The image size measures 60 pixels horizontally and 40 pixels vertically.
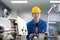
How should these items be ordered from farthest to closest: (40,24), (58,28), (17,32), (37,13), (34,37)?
→ (58,28), (40,24), (37,13), (17,32), (34,37)

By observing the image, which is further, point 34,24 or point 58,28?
point 58,28

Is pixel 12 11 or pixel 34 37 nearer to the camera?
pixel 34 37

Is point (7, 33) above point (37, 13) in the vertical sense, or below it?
below

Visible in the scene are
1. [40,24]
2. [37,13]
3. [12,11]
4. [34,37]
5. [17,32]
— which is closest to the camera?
[34,37]

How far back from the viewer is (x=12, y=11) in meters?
9.88

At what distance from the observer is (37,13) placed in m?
2.12

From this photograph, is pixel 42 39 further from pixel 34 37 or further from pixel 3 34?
pixel 3 34

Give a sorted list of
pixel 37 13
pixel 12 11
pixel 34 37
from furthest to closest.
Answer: pixel 12 11
pixel 37 13
pixel 34 37

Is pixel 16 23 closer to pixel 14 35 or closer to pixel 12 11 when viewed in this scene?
pixel 14 35

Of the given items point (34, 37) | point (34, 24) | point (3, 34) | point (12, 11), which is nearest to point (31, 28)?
point (34, 24)

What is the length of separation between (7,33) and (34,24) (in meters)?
0.50

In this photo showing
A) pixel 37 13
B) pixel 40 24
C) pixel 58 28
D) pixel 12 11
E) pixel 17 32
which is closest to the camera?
pixel 17 32

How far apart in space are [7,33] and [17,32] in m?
0.17

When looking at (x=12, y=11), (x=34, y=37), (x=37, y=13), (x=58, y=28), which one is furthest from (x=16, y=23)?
(x=58, y=28)
